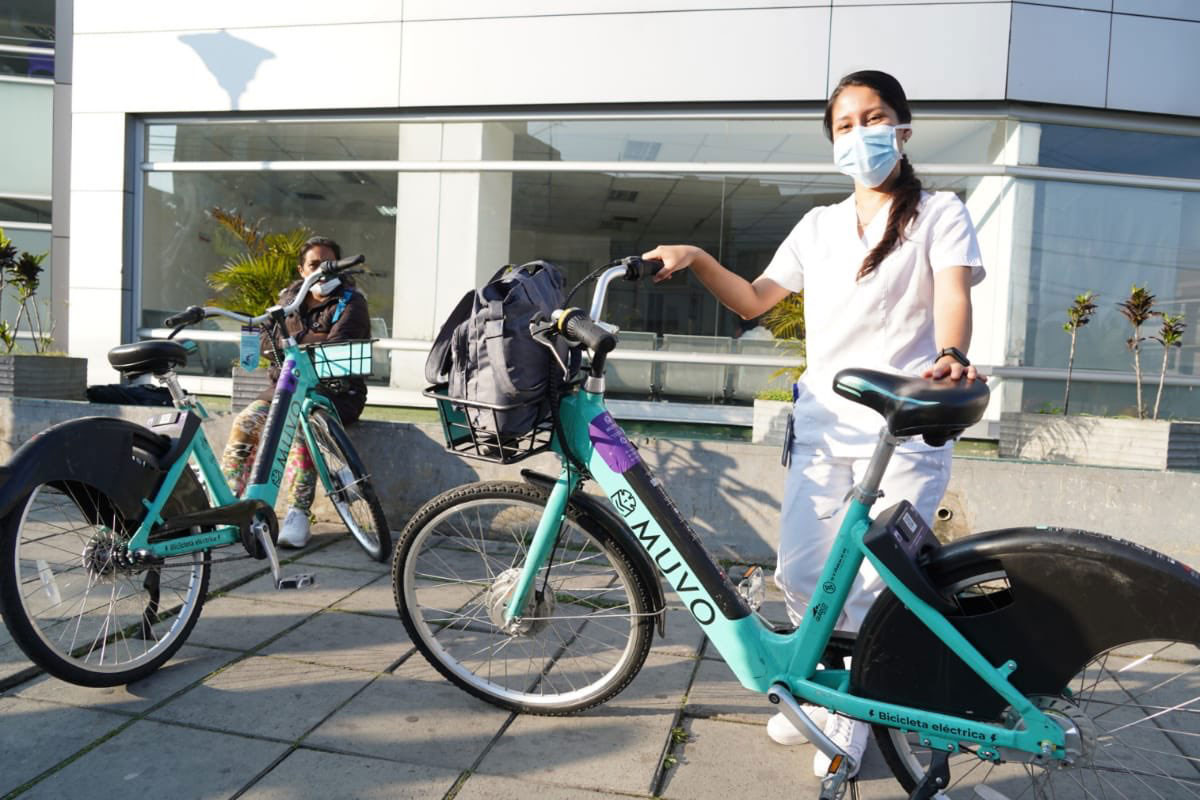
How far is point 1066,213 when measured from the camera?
805 cm

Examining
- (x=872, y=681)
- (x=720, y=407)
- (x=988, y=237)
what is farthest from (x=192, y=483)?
(x=988, y=237)

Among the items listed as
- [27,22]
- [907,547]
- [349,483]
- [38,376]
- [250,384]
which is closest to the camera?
[907,547]

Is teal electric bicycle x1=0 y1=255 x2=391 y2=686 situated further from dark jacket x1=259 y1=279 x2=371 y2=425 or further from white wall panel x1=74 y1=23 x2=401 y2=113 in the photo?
white wall panel x1=74 y1=23 x2=401 y2=113

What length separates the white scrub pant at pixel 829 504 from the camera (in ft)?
7.22

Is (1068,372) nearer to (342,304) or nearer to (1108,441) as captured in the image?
(1108,441)

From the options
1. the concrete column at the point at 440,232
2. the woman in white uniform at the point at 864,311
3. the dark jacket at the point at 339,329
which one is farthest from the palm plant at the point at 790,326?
the woman in white uniform at the point at 864,311

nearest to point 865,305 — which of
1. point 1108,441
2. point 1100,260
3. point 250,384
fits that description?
point 1108,441

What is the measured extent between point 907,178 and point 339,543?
3.44 meters

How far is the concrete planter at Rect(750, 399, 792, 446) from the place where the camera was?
20.2 feet

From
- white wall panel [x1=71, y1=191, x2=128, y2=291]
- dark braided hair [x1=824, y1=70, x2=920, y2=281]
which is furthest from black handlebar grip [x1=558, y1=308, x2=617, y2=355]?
white wall panel [x1=71, y1=191, x2=128, y2=291]

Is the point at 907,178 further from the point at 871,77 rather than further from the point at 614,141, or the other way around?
the point at 614,141

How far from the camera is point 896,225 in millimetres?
2178

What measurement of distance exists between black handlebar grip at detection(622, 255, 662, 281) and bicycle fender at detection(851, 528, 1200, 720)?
42.2 inches

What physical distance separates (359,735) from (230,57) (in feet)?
28.6
